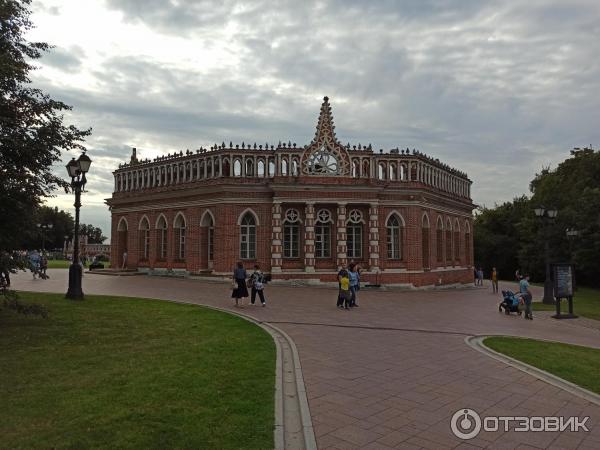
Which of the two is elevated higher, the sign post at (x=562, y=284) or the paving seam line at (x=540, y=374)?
the sign post at (x=562, y=284)

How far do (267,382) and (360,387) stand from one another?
1472 millimetres

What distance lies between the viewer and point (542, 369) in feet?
28.8

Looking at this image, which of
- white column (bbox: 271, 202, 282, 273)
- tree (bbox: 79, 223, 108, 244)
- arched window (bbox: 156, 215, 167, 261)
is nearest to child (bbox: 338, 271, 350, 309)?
white column (bbox: 271, 202, 282, 273)

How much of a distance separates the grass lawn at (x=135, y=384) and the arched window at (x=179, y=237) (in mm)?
19834

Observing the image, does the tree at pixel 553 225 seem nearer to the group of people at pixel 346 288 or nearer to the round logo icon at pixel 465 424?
the group of people at pixel 346 288

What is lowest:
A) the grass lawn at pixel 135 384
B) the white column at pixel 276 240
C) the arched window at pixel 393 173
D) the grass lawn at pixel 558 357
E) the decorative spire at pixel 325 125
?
the grass lawn at pixel 558 357

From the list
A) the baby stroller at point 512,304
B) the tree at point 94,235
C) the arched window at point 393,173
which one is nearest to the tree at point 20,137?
the baby stroller at point 512,304

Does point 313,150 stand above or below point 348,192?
above

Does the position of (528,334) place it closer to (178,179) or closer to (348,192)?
(348,192)

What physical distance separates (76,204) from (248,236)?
13301mm

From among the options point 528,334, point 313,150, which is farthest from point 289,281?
point 528,334

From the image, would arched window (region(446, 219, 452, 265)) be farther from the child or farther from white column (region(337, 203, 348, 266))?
the child

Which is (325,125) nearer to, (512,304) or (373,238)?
(373,238)

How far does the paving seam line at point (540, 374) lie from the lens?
7.21 meters
